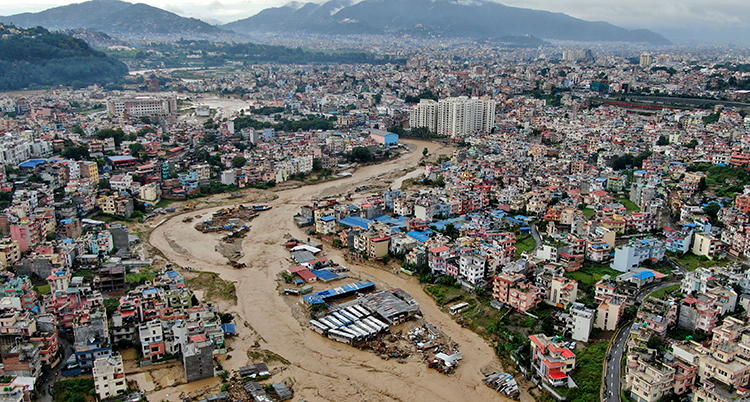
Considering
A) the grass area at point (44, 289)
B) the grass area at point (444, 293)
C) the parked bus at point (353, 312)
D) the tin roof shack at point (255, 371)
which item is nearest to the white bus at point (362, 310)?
the parked bus at point (353, 312)

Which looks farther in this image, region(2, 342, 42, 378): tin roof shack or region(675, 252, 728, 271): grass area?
region(675, 252, 728, 271): grass area

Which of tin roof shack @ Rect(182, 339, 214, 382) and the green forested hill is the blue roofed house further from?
the green forested hill

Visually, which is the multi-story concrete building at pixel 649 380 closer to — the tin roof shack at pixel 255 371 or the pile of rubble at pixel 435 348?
the pile of rubble at pixel 435 348

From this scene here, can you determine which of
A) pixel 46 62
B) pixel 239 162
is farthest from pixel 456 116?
pixel 46 62

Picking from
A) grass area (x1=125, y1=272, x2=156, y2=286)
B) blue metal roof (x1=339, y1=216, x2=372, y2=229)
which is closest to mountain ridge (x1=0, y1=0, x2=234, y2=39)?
blue metal roof (x1=339, y1=216, x2=372, y2=229)

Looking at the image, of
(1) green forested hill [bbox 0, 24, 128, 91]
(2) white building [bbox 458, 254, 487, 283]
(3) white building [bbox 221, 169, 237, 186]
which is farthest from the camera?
(1) green forested hill [bbox 0, 24, 128, 91]
